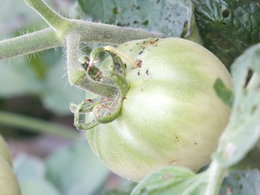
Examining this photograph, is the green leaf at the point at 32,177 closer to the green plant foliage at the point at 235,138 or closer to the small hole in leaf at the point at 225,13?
the small hole in leaf at the point at 225,13

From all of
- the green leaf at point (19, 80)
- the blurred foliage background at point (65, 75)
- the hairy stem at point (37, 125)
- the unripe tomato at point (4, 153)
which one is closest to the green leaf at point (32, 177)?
the blurred foliage background at point (65, 75)

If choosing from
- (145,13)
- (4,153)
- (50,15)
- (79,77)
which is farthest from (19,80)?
(79,77)

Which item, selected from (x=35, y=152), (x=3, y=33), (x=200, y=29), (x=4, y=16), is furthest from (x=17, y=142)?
(x=200, y=29)

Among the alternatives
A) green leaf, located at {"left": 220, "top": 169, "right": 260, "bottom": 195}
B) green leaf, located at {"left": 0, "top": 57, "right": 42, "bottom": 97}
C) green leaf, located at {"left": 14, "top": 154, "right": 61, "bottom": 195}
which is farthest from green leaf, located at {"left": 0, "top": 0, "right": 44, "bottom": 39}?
green leaf, located at {"left": 220, "top": 169, "right": 260, "bottom": 195}

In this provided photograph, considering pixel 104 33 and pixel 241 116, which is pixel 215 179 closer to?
pixel 241 116

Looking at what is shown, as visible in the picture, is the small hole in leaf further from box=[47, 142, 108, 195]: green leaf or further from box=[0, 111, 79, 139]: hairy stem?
box=[0, 111, 79, 139]: hairy stem

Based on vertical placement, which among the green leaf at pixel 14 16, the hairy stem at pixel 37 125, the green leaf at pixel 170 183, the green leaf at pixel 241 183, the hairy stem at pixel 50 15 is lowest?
the hairy stem at pixel 37 125
